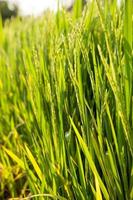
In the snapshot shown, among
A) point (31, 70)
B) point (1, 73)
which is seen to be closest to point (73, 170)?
point (31, 70)

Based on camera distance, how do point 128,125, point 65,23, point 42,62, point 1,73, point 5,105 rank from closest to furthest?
point 128,125, point 42,62, point 65,23, point 5,105, point 1,73

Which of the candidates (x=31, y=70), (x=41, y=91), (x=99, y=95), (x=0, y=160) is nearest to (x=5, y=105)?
(x=0, y=160)

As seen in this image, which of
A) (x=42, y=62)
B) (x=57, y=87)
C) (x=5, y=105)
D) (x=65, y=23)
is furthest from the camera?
(x=5, y=105)

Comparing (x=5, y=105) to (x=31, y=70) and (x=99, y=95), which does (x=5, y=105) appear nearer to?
(x=31, y=70)

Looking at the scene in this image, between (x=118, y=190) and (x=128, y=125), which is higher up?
(x=128, y=125)

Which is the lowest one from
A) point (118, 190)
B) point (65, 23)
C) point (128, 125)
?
point (118, 190)

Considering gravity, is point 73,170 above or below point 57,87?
below

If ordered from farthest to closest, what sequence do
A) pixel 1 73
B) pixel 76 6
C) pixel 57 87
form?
pixel 1 73 < pixel 76 6 < pixel 57 87

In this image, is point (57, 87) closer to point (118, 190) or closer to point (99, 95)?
point (99, 95)

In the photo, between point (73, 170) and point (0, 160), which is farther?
point (0, 160)
